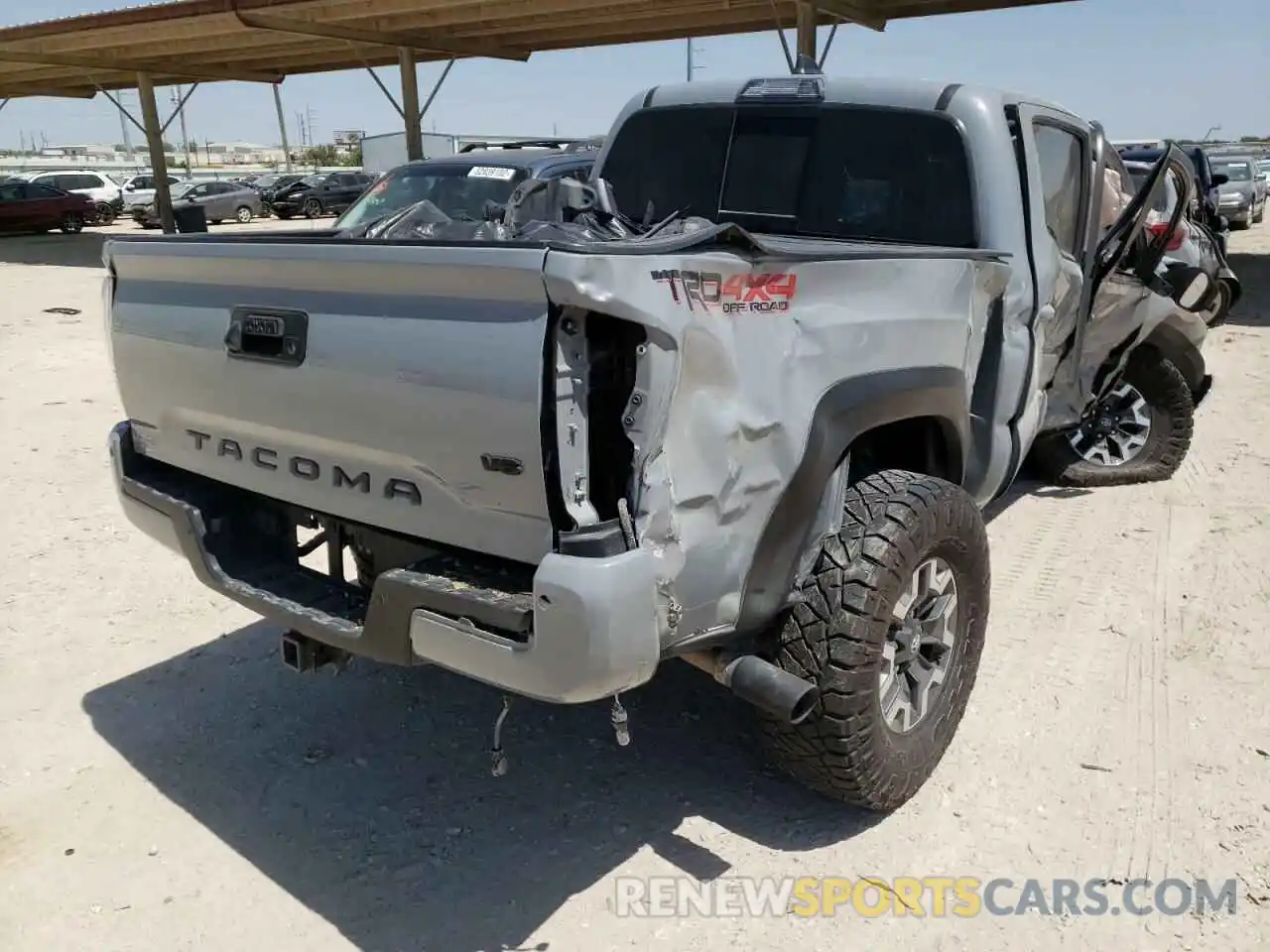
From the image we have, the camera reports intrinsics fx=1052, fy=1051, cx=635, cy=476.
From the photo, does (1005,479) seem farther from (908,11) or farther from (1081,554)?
(908,11)

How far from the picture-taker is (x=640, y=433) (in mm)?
2236

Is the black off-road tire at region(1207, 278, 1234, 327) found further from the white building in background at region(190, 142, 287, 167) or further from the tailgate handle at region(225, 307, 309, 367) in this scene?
the white building in background at region(190, 142, 287, 167)

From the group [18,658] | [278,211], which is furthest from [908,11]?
[278,211]

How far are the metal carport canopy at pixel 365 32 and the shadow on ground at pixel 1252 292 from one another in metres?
5.05

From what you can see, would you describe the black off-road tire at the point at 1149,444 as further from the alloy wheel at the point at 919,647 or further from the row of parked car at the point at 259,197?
the row of parked car at the point at 259,197

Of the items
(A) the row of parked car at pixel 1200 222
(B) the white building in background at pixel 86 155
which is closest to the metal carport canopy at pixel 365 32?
(A) the row of parked car at pixel 1200 222

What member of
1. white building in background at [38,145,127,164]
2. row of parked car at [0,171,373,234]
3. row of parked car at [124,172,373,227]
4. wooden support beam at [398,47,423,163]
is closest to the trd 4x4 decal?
wooden support beam at [398,47,423,163]

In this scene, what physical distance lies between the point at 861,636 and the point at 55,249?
27334 mm

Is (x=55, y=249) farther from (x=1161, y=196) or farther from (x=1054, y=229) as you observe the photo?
(x=1054, y=229)

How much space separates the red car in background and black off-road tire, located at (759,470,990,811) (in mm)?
33267

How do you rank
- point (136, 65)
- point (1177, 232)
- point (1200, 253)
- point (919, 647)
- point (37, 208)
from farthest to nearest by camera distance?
point (37, 208), point (136, 65), point (1200, 253), point (1177, 232), point (919, 647)

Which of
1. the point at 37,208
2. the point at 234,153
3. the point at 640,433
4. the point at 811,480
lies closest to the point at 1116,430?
the point at 811,480

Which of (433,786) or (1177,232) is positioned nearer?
(433,786)

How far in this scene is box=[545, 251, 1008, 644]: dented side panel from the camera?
7.28ft
